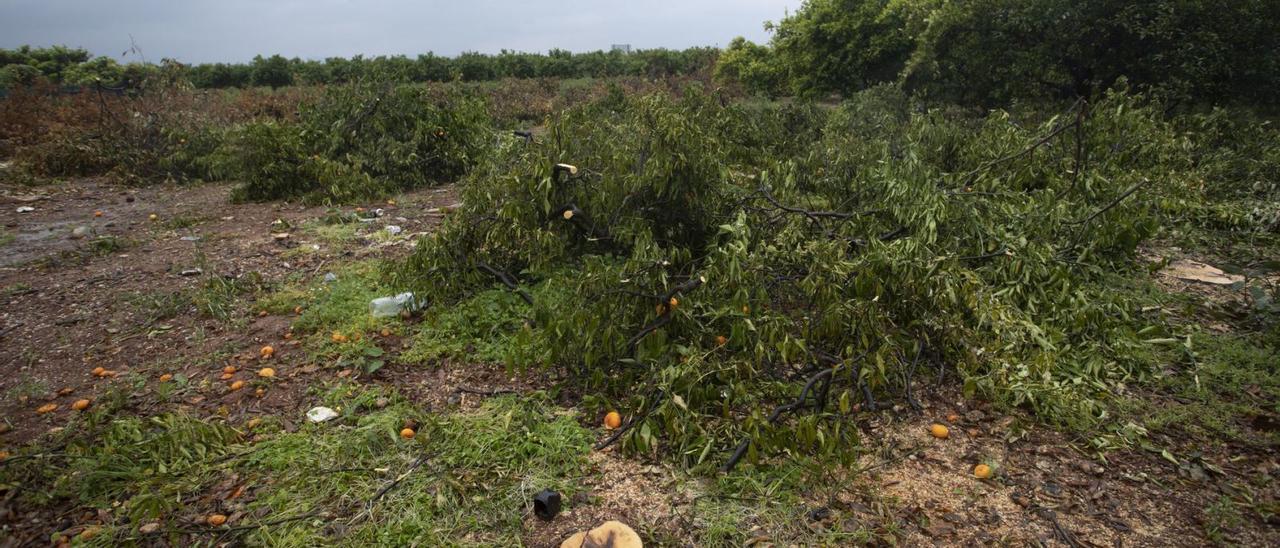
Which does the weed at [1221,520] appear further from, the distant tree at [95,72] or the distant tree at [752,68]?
the distant tree at [95,72]

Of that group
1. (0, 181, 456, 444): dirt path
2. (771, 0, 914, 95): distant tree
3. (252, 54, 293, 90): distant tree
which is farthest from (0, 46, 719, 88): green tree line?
(0, 181, 456, 444): dirt path

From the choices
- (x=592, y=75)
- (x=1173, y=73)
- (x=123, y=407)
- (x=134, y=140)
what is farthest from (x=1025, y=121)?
(x=592, y=75)

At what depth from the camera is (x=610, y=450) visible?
248 cm

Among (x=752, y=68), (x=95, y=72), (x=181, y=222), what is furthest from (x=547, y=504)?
(x=95, y=72)

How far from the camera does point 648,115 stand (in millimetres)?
3623

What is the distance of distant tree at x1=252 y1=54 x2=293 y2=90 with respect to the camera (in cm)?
1906

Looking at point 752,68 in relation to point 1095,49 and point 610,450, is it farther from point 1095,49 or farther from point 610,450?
point 610,450

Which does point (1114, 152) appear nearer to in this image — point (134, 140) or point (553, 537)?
point (553, 537)

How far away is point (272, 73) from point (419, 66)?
13.3 ft

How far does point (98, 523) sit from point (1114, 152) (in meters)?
6.24

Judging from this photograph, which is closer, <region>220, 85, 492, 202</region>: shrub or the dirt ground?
the dirt ground

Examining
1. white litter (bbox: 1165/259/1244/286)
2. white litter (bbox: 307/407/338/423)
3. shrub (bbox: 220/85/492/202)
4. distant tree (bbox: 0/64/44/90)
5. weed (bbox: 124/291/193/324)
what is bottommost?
white litter (bbox: 307/407/338/423)

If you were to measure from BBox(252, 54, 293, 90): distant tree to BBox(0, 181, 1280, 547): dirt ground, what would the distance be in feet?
52.2

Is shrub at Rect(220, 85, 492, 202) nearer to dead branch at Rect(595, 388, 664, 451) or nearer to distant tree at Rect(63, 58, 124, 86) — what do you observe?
dead branch at Rect(595, 388, 664, 451)
